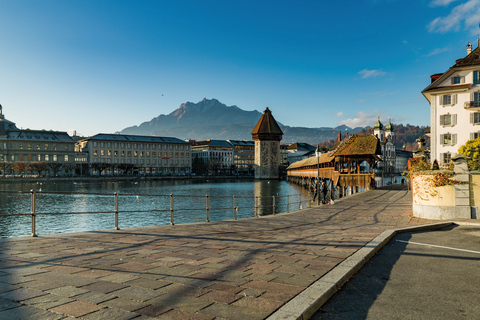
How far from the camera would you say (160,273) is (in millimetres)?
5188

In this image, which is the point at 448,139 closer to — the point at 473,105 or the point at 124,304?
the point at 473,105

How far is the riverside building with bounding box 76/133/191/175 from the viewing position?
Result: 127375 millimetres

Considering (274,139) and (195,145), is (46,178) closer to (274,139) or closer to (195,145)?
(274,139)

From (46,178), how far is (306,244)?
103 meters

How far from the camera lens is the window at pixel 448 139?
3993 centimetres

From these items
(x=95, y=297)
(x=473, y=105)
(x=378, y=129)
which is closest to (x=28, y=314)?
(x=95, y=297)

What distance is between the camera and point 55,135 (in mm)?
114688

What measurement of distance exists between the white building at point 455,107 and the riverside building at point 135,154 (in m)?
104

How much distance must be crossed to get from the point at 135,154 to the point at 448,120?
115759 mm

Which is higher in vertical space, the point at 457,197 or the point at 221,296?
the point at 457,197

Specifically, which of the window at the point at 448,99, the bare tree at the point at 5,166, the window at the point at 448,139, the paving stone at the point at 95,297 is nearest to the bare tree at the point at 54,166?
the bare tree at the point at 5,166

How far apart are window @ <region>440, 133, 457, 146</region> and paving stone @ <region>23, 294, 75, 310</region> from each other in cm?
4460

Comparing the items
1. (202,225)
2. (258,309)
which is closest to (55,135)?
(202,225)

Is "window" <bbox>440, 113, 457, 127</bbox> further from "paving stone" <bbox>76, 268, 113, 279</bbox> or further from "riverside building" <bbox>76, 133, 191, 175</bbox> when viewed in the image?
"riverside building" <bbox>76, 133, 191, 175</bbox>
